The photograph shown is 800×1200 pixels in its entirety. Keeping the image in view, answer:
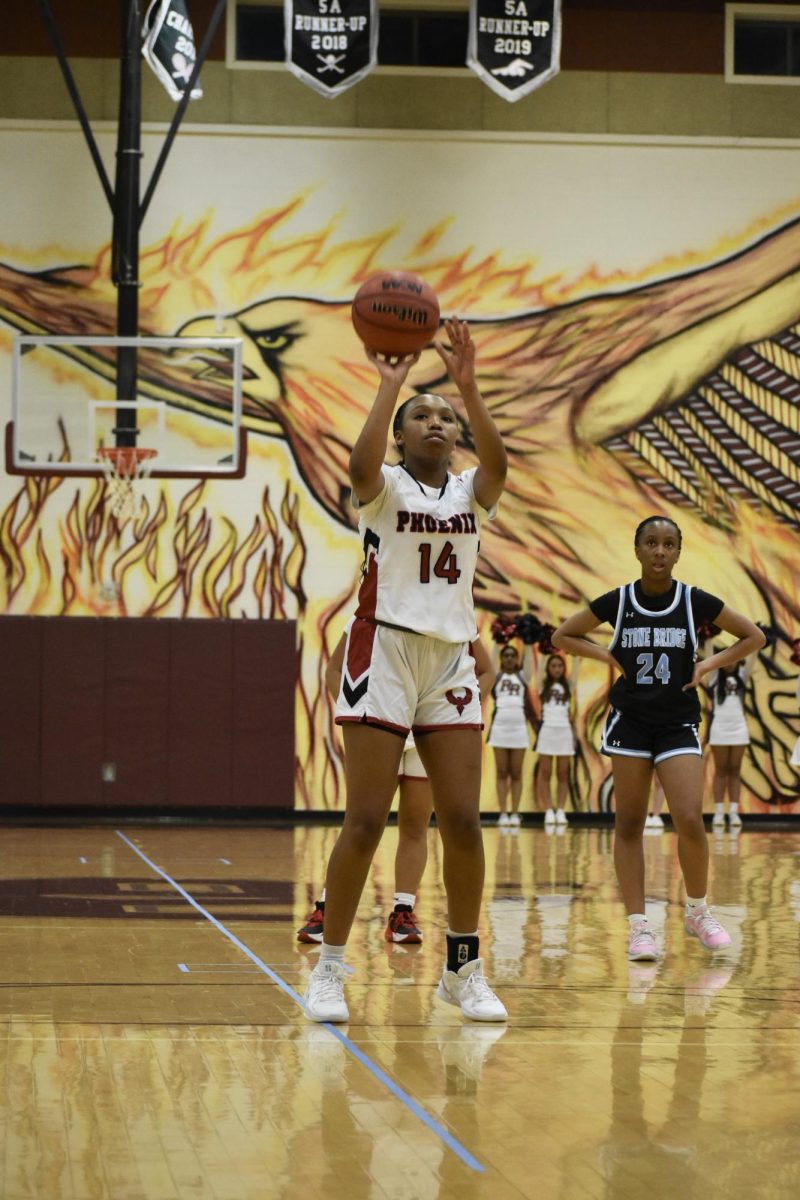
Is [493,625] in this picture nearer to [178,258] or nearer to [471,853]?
[178,258]

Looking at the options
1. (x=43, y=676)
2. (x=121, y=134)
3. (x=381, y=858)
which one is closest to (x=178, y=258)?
(x=121, y=134)

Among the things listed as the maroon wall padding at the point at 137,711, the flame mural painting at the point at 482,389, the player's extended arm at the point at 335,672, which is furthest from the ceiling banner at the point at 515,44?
the player's extended arm at the point at 335,672

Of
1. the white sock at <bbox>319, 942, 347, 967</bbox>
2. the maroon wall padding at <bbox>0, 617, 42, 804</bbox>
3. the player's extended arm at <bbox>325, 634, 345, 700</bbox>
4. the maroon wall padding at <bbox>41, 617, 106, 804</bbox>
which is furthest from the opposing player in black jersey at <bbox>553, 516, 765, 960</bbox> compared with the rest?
the maroon wall padding at <bbox>0, 617, 42, 804</bbox>

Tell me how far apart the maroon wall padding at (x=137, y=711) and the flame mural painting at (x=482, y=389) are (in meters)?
0.34

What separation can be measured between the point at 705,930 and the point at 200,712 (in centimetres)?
1064

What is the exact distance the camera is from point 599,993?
575 cm

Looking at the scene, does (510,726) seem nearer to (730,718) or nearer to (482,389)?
(730,718)

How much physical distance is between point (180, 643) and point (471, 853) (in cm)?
1216

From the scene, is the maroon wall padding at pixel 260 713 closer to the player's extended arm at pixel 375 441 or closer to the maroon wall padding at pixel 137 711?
the maroon wall padding at pixel 137 711

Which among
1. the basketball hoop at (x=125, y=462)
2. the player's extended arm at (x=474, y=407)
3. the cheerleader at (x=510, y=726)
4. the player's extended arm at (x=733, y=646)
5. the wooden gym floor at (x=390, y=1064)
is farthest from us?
the cheerleader at (x=510, y=726)

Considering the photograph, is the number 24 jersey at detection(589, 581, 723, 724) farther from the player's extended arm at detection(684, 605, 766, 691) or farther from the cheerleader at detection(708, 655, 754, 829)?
the cheerleader at detection(708, 655, 754, 829)

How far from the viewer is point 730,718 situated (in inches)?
664

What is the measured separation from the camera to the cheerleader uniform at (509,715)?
1667 centimetres

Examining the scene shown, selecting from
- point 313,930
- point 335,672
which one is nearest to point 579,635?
point 335,672
